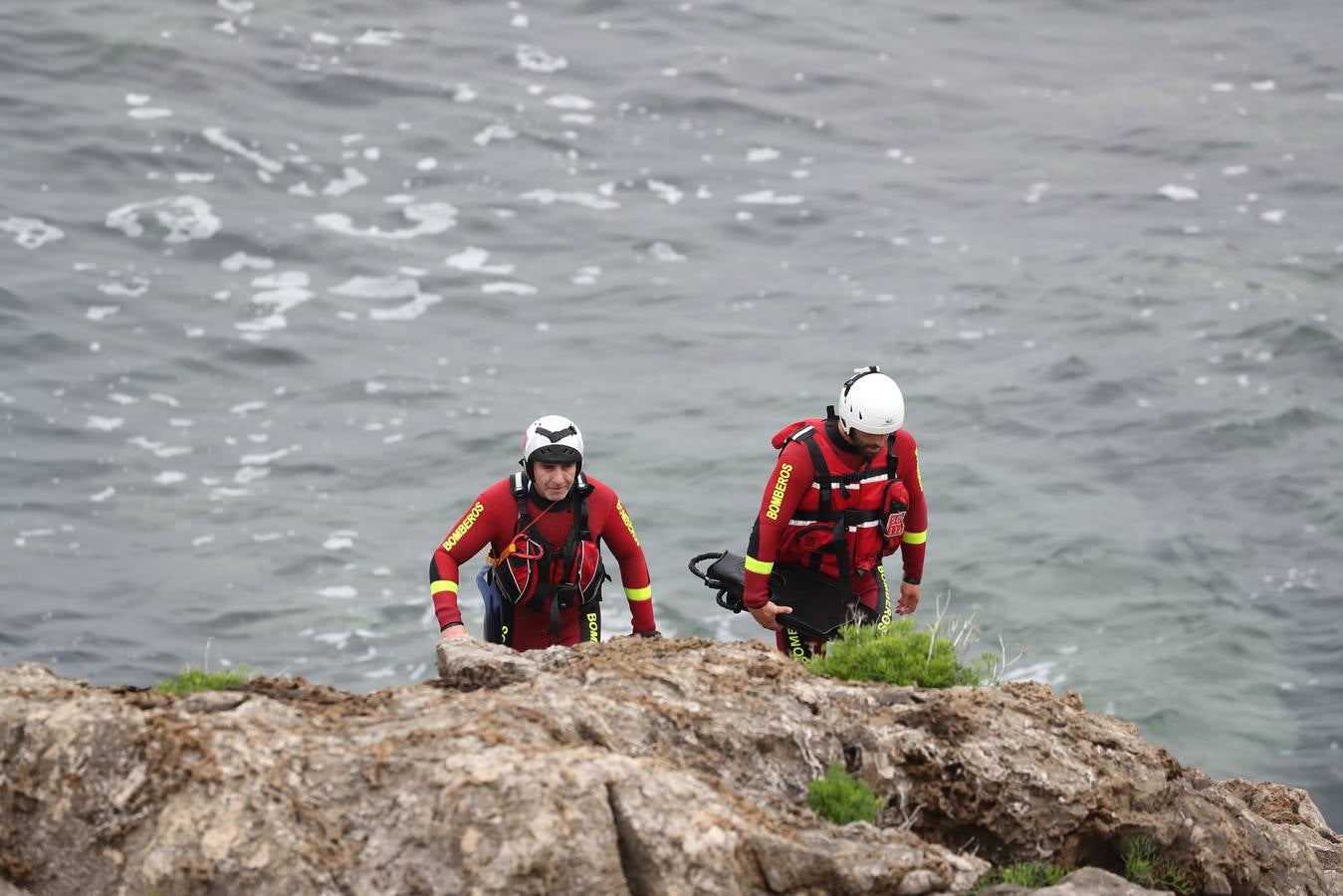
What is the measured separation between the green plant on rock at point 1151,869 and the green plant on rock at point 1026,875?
0.44 meters

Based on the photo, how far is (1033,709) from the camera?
32.7 ft

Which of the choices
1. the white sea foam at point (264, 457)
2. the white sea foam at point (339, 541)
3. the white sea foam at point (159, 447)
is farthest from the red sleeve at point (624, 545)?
the white sea foam at point (159, 447)

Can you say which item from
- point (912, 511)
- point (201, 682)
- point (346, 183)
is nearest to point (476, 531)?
point (912, 511)

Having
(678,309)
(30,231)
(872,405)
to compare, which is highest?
(872,405)

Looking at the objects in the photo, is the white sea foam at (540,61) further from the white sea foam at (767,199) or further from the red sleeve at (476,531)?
the red sleeve at (476,531)

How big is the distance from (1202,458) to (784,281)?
9148mm

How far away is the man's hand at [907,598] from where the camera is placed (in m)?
13.9

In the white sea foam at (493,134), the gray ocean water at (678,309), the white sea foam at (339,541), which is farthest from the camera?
the white sea foam at (493,134)

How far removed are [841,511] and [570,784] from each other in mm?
5998

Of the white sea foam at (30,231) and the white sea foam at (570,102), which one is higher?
the white sea foam at (570,102)

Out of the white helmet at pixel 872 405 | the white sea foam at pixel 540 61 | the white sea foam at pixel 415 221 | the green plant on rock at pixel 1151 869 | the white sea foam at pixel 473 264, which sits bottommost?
the white sea foam at pixel 473 264

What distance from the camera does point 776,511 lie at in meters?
13.2

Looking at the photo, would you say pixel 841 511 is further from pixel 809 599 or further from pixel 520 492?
pixel 520 492

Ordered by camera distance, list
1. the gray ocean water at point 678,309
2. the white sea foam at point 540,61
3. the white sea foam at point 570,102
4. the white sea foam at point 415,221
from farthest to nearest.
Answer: the white sea foam at point 540,61 → the white sea foam at point 570,102 → the white sea foam at point 415,221 → the gray ocean water at point 678,309
